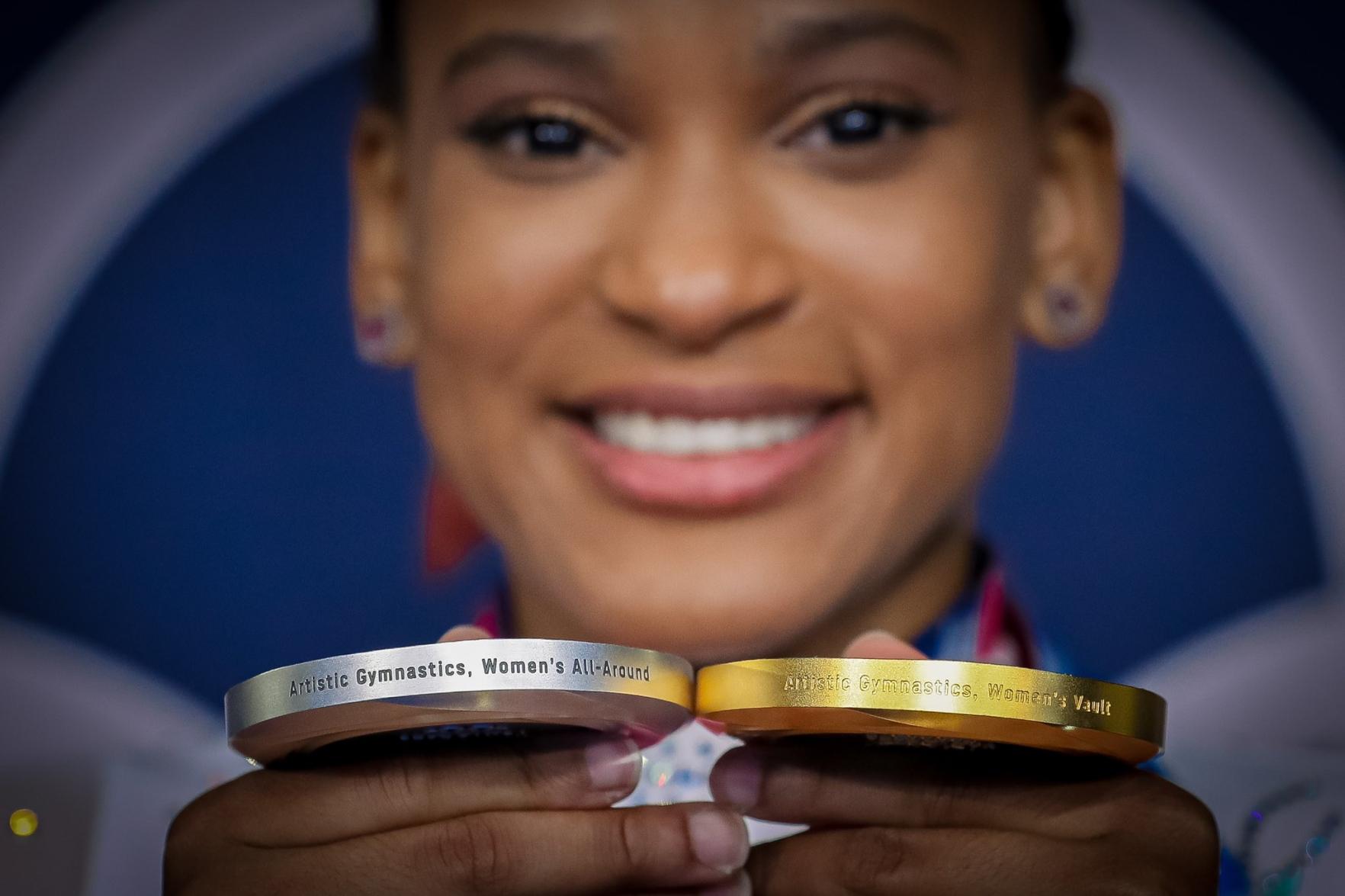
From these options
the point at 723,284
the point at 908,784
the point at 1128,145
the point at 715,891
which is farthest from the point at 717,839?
the point at 1128,145

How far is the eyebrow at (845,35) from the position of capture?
62.7 inches

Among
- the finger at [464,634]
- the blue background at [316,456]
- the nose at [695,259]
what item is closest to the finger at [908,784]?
the finger at [464,634]

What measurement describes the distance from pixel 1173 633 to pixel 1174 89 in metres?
0.83

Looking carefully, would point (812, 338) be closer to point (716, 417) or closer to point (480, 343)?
point (716, 417)

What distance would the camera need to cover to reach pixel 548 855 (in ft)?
3.73

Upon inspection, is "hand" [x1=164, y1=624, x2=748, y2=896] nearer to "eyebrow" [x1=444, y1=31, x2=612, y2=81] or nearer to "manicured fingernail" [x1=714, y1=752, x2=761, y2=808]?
"manicured fingernail" [x1=714, y1=752, x2=761, y2=808]

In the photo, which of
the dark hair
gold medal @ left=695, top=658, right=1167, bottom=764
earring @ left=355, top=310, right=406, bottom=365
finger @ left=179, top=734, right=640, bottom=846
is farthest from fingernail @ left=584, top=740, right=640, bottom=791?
the dark hair

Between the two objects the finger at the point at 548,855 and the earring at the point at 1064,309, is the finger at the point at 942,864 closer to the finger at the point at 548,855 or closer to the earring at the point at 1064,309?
the finger at the point at 548,855

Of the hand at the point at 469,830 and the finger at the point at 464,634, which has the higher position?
the finger at the point at 464,634

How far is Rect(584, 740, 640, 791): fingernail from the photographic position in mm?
1155

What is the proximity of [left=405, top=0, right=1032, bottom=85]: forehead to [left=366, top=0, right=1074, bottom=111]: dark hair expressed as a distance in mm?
119

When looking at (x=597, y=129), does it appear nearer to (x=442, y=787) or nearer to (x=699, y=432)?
(x=699, y=432)

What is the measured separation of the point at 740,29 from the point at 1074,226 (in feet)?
1.81

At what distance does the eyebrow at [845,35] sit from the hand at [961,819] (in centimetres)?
75
